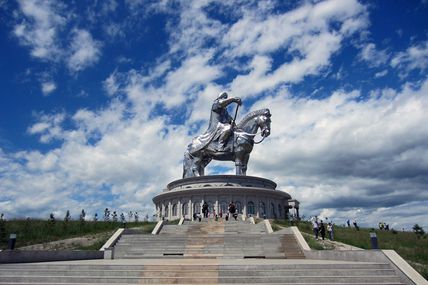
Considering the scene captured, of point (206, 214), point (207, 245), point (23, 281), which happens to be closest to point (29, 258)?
point (23, 281)

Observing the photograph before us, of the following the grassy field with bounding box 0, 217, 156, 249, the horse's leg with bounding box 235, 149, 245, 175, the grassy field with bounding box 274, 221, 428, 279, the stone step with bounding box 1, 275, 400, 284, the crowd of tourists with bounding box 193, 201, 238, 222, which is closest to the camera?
the stone step with bounding box 1, 275, 400, 284

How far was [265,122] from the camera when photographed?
3869 centimetres

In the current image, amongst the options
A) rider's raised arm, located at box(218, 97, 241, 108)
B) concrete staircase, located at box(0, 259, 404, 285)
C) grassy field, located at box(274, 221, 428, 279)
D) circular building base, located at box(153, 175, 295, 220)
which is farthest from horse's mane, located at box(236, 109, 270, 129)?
concrete staircase, located at box(0, 259, 404, 285)

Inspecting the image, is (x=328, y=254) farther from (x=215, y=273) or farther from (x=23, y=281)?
(x=23, y=281)

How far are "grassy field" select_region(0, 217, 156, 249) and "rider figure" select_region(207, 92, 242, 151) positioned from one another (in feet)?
48.4

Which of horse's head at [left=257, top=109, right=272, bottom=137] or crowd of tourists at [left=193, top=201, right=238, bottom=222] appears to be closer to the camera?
crowd of tourists at [left=193, top=201, right=238, bottom=222]

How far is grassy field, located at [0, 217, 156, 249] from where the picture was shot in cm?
2367

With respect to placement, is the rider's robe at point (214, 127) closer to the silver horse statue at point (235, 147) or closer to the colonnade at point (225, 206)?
the silver horse statue at point (235, 147)

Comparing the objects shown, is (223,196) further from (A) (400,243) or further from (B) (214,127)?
(A) (400,243)

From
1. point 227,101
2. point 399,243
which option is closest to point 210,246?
point 399,243

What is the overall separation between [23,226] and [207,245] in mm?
15074

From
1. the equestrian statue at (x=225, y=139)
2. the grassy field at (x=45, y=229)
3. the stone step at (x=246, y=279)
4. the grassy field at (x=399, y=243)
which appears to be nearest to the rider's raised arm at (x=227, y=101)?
the equestrian statue at (x=225, y=139)

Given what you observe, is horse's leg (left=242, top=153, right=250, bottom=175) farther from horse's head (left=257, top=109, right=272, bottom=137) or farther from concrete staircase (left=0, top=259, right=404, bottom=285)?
concrete staircase (left=0, top=259, right=404, bottom=285)

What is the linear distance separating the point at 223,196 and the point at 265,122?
29.9ft
